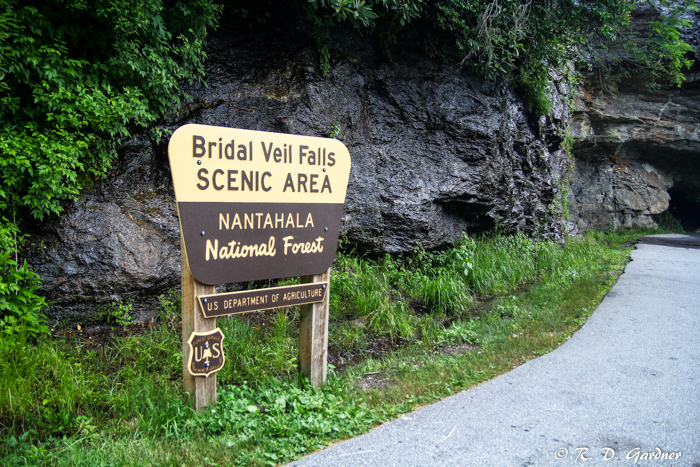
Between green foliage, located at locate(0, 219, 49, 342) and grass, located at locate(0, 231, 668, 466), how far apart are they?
20cm

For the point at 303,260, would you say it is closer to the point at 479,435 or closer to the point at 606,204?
the point at 479,435

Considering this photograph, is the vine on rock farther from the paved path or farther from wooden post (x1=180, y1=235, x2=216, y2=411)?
the paved path

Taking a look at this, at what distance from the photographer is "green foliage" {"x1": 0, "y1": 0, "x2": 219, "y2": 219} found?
3.97 m

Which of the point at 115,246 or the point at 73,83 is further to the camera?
the point at 115,246

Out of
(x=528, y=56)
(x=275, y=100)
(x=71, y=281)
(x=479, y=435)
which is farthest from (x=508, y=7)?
(x=71, y=281)

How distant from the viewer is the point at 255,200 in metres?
3.10

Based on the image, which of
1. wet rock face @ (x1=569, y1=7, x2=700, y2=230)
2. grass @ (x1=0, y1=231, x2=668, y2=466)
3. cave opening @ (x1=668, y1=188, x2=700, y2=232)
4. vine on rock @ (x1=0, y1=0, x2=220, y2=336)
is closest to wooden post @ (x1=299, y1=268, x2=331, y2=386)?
grass @ (x1=0, y1=231, x2=668, y2=466)

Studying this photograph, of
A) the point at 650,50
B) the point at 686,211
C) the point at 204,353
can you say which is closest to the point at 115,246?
the point at 204,353

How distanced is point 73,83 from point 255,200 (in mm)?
2724

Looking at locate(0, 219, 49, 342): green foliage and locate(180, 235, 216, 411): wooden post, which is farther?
locate(0, 219, 49, 342): green foliage

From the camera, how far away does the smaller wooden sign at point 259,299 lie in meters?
2.93

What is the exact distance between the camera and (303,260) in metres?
3.42

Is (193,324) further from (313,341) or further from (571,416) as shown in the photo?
(571,416)

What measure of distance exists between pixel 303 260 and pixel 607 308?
4606 millimetres
